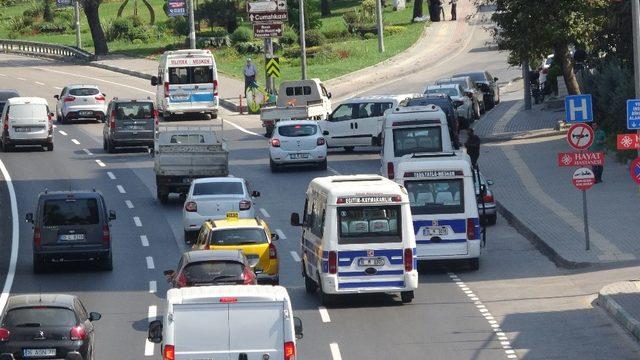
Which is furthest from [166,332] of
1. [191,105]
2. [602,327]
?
[191,105]

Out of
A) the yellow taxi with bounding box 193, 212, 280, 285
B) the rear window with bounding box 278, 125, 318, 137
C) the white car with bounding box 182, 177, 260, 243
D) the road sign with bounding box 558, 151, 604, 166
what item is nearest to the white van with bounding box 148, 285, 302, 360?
the yellow taxi with bounding box 193, 212, 280, 285

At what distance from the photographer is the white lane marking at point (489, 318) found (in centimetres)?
2369

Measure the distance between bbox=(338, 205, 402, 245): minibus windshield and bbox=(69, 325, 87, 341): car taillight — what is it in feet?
24.9

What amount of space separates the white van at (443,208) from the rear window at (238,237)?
11.3ft

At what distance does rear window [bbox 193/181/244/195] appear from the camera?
37.1m

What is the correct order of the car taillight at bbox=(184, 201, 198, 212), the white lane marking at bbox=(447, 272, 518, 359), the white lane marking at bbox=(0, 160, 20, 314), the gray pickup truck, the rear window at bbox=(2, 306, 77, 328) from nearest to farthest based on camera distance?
the rear window at bbox=(2, 306, 77, 328), the white lane marking at bbox=(447, 272, 518, 359), the white lane marking at bbox=(0, 160, 20, 314), the car taillight at bbox=(184, 201, 198, 212), the gray pickup truck

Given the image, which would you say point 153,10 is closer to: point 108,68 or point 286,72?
point 108,68

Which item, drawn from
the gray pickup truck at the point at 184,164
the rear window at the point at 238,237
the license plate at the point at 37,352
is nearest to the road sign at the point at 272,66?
the gray pickup truck at the point at 184,164

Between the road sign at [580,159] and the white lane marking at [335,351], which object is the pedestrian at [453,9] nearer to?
the road sign at [580,159]

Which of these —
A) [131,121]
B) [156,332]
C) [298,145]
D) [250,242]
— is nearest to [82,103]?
[131,121]

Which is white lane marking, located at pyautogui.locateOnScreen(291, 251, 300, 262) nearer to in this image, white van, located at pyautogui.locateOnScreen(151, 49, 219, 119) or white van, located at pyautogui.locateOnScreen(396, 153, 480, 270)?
white van, located at pyautogui.locateOnScreen(396, 153, 480, 270)

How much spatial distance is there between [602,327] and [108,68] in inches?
2535

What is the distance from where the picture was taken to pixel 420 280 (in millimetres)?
31188

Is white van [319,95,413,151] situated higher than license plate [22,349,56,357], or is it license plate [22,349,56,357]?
white van [319,95,413,151]
